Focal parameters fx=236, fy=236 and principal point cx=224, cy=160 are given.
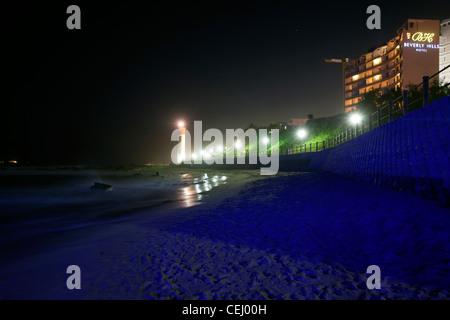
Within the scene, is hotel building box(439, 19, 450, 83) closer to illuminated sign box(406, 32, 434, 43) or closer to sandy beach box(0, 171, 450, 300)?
Result: illuminated sign box(406, 32, 434, 43)

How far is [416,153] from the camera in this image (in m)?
6.15

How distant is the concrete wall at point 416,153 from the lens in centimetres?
522

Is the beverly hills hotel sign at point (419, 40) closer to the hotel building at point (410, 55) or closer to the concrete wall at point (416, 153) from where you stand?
the hotel building at point (410, 55)

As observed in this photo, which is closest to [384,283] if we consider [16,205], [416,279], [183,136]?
[416,279]

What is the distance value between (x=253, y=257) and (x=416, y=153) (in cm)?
550

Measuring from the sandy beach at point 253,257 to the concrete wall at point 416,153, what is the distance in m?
0.54

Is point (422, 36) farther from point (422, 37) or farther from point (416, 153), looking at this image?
point (416, 153)

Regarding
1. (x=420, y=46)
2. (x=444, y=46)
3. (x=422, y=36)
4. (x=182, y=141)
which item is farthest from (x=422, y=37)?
(x=182, y=141)

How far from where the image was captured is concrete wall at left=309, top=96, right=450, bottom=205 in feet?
17.1

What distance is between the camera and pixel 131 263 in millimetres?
3334

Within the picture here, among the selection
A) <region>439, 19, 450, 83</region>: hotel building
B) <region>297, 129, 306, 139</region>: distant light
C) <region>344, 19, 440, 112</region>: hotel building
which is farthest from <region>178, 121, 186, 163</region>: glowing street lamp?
<region>439, 19, 450, 83</region>: hotel building

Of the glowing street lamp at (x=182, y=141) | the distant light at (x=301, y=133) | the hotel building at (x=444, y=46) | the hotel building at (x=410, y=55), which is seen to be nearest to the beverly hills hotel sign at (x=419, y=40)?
the hotel building at (x=410, y=55)
